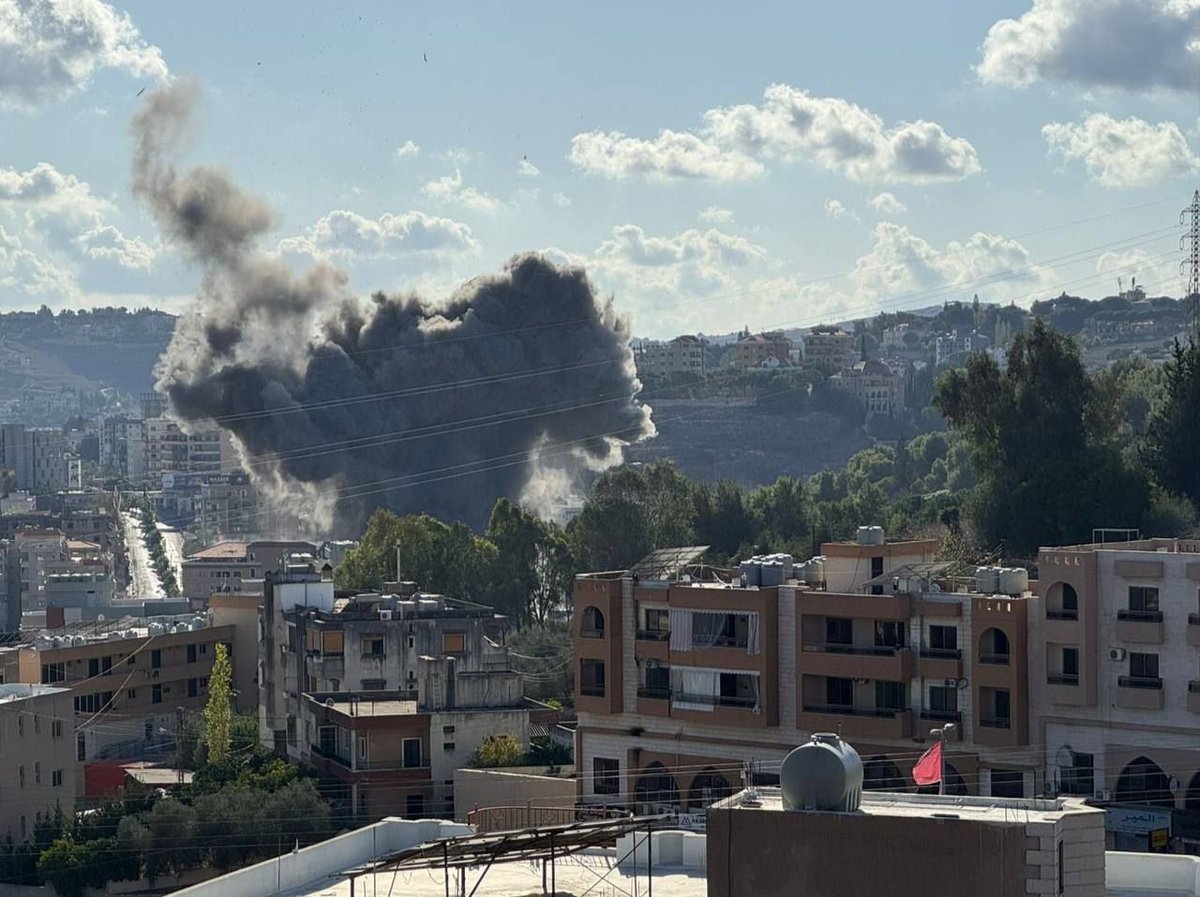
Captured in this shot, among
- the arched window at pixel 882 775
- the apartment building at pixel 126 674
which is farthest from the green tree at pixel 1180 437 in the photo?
the arched window at pixel 882 775

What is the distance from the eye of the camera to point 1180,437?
201 ft

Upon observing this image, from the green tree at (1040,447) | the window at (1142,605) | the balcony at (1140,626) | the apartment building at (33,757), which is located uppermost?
the green tree at (1040,447)

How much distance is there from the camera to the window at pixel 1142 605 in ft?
117

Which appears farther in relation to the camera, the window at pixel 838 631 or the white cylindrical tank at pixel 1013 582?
the window at pixel 838 631

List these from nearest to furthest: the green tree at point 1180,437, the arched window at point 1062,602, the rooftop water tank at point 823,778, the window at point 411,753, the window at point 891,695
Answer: the rooftop water tank at point 823,778 < the arched window at point 1062,602 < the window at point 891,695 < the window at point 411,753 < the green tree at point 1180,437

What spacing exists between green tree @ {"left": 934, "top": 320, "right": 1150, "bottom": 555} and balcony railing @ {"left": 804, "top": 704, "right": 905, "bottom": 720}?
18.3 m

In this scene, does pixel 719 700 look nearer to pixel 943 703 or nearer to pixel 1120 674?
pixel 943 703

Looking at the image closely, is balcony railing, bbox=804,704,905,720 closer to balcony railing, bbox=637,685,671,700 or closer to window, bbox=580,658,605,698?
balcony railing, bbox=637,685,671,700

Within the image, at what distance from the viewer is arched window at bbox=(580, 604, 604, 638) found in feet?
135

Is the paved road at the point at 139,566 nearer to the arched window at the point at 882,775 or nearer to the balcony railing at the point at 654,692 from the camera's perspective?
the balcony railing at the point at 654,692

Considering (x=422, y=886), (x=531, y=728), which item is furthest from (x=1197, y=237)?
(x=422, y=886)

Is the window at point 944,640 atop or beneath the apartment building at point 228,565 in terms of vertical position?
atop

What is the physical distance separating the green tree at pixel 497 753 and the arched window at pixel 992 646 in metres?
11.0

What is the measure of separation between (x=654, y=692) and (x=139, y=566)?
5030 inches
